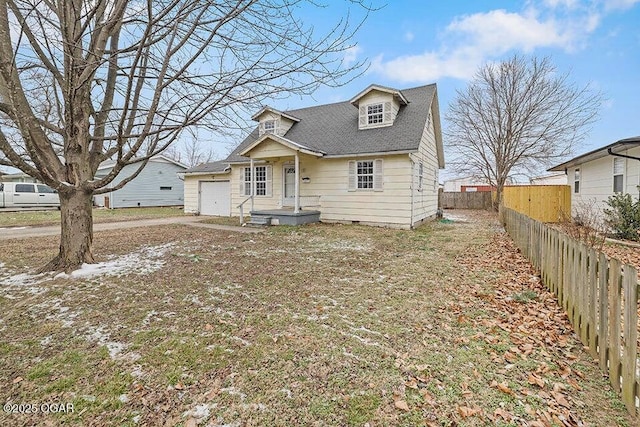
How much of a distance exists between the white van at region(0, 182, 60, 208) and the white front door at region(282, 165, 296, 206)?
48.0 ft

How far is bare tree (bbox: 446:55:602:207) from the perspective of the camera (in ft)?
69.0

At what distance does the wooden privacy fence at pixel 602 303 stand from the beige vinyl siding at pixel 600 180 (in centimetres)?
819

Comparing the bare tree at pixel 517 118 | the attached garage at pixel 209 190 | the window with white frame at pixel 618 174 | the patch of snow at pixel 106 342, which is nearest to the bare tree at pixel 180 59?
the patch of snow at pixel 106 342

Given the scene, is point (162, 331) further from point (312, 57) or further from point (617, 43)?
point (617, 43)

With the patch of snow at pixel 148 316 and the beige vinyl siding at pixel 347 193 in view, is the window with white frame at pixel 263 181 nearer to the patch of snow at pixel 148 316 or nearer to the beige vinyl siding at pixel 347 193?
the beige vinyl siding at pixel 347 193

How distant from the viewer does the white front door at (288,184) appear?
1495cm

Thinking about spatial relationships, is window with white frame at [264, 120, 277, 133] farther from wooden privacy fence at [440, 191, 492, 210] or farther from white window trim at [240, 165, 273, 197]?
wooden privacy fence at [440, 191, 492, 210]

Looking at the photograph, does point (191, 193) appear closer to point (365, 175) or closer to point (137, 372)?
point (365, 175)

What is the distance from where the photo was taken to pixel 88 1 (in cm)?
432

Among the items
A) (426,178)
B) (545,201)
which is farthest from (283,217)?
(545,201)

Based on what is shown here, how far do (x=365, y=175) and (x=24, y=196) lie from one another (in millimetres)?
21621

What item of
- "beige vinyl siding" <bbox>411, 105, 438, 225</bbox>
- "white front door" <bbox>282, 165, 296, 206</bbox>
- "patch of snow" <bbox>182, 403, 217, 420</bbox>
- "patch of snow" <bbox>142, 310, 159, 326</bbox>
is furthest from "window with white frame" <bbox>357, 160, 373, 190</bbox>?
"patch of snow" <bbox>182, 403, 217, 420</bbox>

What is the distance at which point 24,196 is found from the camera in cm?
1967

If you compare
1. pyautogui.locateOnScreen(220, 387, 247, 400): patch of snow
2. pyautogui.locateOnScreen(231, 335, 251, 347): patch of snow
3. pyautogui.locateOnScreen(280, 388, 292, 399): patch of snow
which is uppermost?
pyautogui.locateOnScreen(231, 335, 251, 347): patch of snow
